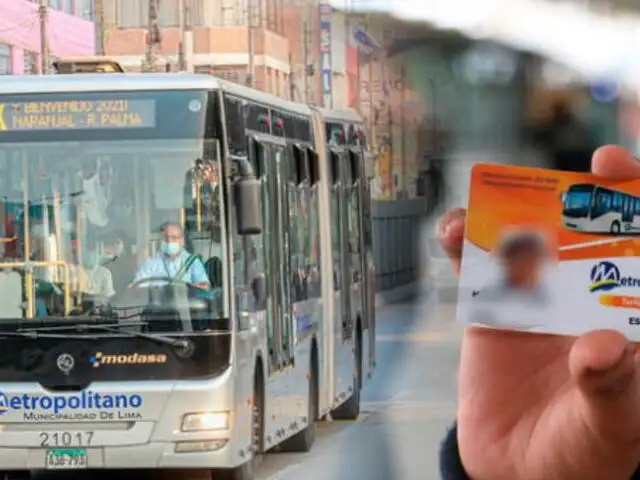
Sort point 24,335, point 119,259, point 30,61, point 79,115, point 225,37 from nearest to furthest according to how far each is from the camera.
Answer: point 119,259
point 24,335
point 79,115
point 225,37
point 30,61

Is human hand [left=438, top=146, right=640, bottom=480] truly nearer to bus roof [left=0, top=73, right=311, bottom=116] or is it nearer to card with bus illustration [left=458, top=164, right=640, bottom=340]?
card with bus illustration [left=458, top=164, right=640, bottom=340]

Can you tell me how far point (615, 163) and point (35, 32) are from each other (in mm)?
37101

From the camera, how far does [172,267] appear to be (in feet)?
33.4

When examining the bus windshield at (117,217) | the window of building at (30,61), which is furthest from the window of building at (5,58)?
the bus windshield at (117,217)

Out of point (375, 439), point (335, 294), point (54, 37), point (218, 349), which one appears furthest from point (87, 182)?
point (54, 37)

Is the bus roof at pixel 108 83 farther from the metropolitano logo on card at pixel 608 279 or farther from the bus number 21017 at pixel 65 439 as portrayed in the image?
the metropolitano logo on card at pixel 608 279

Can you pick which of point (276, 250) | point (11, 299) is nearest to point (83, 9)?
point (276, 250)

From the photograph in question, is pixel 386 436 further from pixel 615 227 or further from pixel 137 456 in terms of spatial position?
pixel 615 227

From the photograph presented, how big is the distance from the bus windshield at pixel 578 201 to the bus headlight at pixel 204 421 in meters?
8.05

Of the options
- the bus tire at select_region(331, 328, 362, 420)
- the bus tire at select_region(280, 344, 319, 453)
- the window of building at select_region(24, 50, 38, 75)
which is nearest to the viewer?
the bus tire at select_region(280, 344, 319, 453)

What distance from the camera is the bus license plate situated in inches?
403

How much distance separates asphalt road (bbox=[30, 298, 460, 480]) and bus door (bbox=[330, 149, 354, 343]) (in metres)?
0.37

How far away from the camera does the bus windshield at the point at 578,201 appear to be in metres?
2.29

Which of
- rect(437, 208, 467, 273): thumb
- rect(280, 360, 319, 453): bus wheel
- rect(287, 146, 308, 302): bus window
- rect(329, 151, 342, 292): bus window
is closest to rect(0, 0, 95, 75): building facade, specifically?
rect(329, 151, 342, 292): bus window
